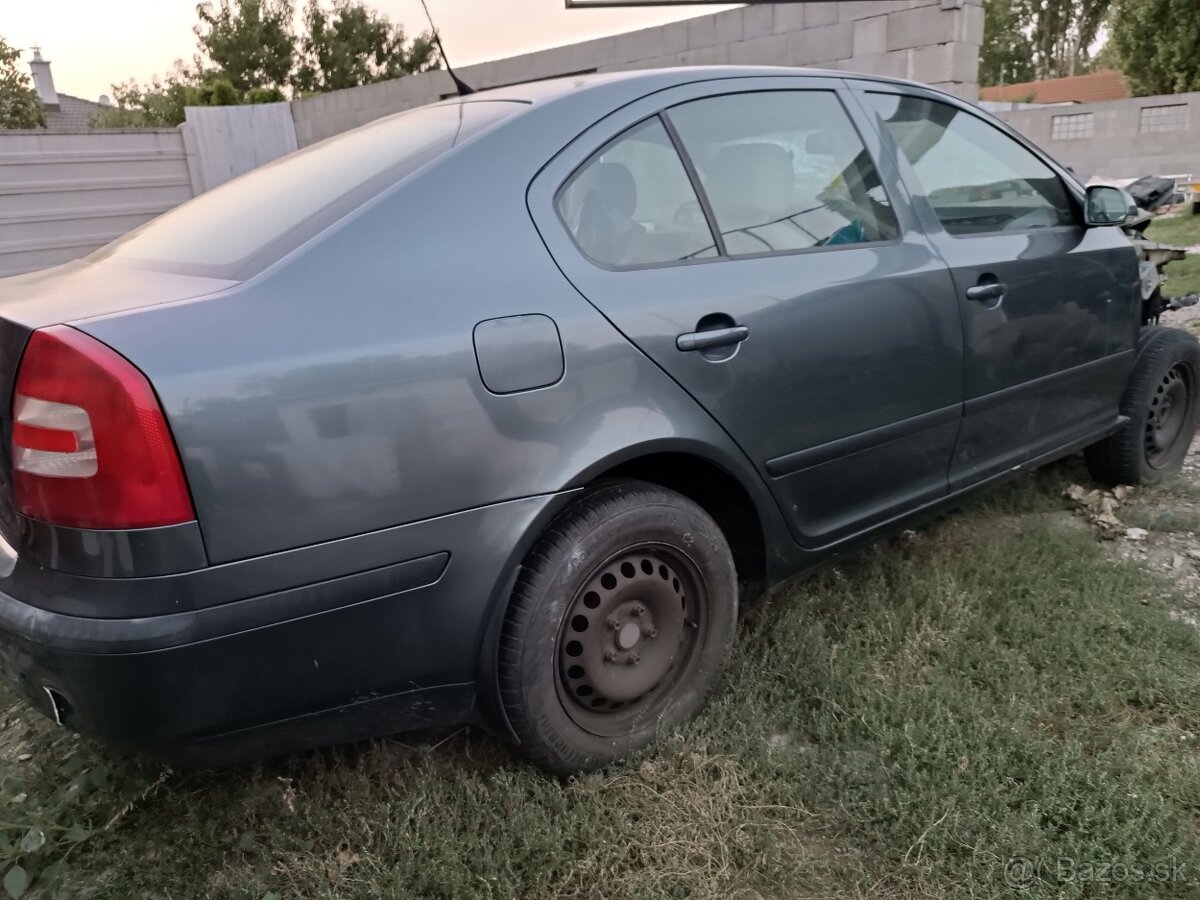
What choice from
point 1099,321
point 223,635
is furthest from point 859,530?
→ point 223,635

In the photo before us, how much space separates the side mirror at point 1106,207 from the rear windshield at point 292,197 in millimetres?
2174

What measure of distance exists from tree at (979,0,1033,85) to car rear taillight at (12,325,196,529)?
49111 millimetres

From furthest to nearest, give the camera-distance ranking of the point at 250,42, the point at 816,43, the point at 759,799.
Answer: the point at 250,42 → the point at 816,43 → the point at 759,799

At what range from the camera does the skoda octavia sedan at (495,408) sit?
4.93 ft

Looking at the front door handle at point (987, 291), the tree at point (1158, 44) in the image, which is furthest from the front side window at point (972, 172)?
the tree at point (1158, 44)

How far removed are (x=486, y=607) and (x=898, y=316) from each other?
4.68ft

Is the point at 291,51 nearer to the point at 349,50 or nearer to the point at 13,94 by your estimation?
the point at 349,50

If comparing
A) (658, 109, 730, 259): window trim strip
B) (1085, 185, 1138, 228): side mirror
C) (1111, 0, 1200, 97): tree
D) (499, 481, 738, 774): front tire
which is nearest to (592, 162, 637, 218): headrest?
(658, 109, 730, 259): window trim strip

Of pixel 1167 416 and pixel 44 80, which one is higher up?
pixel 44 80

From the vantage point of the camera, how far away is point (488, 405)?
1713 mm

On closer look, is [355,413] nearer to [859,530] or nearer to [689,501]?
[689,501]

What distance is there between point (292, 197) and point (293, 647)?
1015 mm

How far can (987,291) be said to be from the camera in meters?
2.71

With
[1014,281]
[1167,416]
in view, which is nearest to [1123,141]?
[1167,416]
